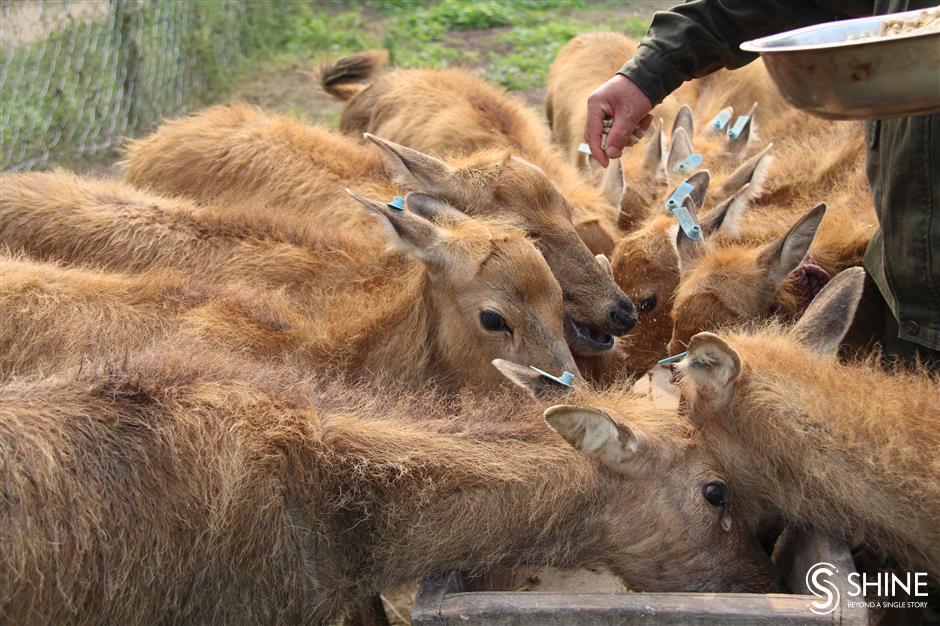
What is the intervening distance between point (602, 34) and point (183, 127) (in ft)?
16.7

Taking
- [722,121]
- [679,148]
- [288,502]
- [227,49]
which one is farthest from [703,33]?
[227,49]

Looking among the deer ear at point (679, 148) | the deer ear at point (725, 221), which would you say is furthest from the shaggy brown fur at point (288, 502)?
the deer ear at point (679, 148)

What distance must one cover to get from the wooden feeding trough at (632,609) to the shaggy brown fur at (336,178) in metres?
2.21

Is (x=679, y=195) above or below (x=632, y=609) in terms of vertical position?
below

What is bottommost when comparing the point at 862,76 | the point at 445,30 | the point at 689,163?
the point at 445,30

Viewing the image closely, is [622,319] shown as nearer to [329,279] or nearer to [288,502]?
[329,279]

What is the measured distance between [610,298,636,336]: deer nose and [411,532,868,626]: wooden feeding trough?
6.55ft

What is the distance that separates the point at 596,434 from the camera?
11.1 ft

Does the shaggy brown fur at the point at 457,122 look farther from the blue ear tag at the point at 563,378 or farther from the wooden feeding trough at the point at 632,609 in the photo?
the wooden feeding trough at the point at 632,609

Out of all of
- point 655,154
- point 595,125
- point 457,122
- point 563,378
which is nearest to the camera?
point 563,378

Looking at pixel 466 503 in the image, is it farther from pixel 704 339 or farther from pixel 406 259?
pixel 406 259

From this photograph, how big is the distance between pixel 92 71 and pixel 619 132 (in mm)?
7632

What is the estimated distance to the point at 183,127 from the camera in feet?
24.2

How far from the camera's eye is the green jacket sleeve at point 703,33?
4652mm
